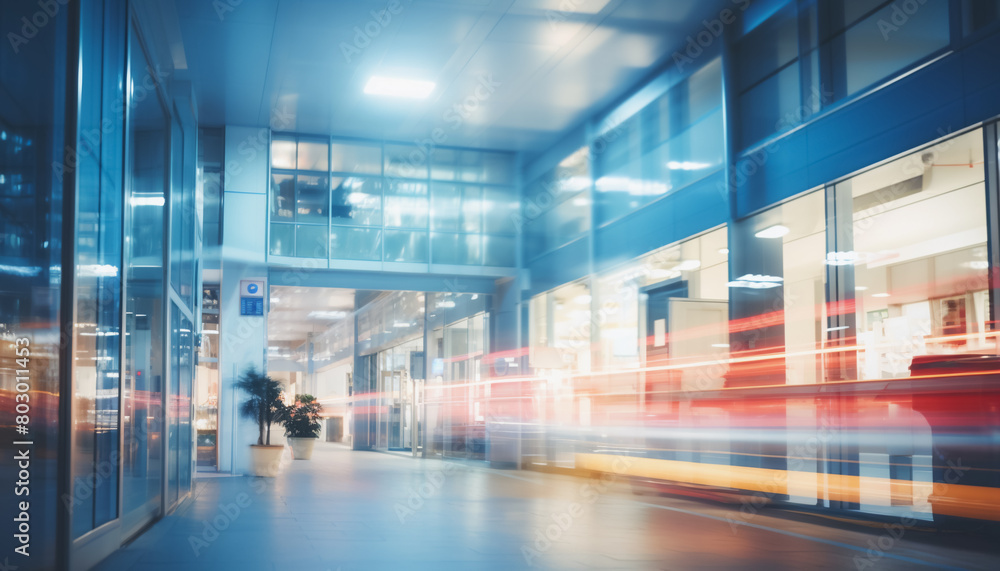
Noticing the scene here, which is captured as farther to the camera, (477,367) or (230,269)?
(477,367)

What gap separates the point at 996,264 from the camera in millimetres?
8617

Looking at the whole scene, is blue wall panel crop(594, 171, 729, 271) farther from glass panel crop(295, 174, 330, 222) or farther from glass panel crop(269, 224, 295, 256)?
glass panel crop(269, 224, 295, 256)

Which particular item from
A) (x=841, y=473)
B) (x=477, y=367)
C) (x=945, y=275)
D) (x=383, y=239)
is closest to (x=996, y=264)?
(x=945, y=275)

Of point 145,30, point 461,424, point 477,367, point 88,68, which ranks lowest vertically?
point 461,424

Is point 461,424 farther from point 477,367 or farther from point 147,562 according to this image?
point 147,562

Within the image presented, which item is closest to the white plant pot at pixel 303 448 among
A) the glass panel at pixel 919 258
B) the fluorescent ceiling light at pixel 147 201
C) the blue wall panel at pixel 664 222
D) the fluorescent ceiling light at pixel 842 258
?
the blue wall panel at pixel 664 222

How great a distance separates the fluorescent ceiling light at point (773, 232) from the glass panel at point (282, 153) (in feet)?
38.7

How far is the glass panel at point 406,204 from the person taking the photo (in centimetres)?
2127

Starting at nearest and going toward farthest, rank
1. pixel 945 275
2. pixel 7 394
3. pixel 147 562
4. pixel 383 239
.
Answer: pixel 7 394 → pixel 147 562 → pixel 945 275 → pixel 383 239


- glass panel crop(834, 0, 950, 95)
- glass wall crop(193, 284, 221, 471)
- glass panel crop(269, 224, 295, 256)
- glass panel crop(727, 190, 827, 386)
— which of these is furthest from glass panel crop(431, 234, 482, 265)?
glass panel crop(834, 0, 950, 95)

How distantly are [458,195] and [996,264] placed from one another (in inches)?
581

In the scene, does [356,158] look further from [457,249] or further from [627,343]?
[627,343]

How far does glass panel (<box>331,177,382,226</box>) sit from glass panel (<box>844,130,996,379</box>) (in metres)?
12.1

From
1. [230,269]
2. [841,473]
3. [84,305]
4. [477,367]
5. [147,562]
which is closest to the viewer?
[84,305]
